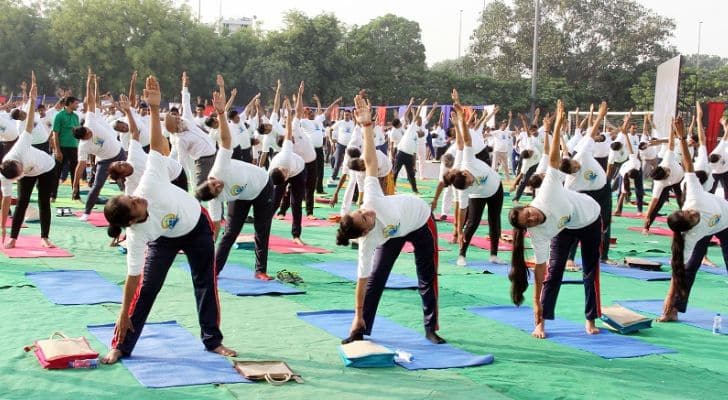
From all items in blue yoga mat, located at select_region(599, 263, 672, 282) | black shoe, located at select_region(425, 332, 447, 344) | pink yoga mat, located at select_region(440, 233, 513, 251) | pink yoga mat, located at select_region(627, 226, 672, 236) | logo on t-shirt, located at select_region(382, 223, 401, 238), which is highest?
logo on t-shirt, located at select_region(382, 223, 401, 238)

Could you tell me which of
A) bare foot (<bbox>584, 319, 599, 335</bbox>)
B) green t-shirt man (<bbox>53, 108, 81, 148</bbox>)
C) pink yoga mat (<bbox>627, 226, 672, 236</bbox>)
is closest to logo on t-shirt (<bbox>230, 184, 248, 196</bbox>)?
bare foot (<bbox>584, 319, 599, 335</bbox>)

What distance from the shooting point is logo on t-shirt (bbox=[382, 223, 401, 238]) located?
6.09 m

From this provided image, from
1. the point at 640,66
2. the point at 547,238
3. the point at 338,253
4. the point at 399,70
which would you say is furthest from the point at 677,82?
the point at 640,66

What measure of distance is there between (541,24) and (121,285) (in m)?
43.4

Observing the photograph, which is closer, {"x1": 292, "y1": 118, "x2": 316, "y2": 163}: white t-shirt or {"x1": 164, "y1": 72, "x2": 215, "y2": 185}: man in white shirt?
{"x1": 164, "y1": 72, "x2": 215, "y2": 185}: man in white shirt

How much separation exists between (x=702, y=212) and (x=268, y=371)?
13.5 ft

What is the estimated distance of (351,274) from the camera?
9.41 m

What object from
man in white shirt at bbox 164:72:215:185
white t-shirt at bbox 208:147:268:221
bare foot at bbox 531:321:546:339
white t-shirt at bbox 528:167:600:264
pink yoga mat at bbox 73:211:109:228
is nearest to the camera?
white t-shirt at bbox 528:167:600:264

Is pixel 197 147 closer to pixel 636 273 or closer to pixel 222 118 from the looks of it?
pixel 222 118

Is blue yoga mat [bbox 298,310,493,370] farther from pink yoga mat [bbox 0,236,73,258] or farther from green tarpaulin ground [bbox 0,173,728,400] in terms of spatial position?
pink yoga mat [bbox 0,236,73,258]

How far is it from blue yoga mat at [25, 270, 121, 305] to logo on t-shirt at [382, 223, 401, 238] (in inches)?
109

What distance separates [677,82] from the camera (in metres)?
18.7

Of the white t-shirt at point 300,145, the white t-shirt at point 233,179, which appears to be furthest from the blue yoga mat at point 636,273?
the white t-shirt at point 300,145

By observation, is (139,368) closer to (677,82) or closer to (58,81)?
(677,82)
